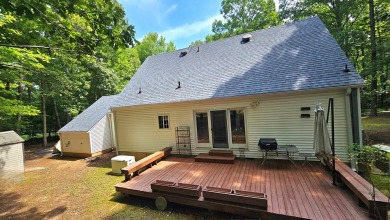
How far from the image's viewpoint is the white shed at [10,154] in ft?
29.3

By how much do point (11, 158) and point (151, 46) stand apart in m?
23.8

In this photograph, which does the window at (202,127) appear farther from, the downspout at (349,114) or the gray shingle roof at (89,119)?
the gray shingle roof at (89,119)

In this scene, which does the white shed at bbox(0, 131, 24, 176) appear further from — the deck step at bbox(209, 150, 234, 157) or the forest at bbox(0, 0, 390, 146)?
the deck step at bbox(209, 150, 234, 157)

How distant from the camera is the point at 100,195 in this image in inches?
230

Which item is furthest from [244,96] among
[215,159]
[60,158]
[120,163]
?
[60,158]

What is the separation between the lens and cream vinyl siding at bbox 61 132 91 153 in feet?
36.7

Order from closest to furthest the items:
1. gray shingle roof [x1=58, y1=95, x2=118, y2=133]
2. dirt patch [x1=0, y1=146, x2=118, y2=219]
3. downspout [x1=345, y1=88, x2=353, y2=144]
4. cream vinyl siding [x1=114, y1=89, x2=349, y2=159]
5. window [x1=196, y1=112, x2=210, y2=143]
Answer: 1. dirt patch [x1=0, y1=146, x2=118, y2=219]
2. downspout [x1=345, y1=88, x2=353, y2=144]
3. cream vinyl siding [x1=114, y1=89, x2=349, y2=159]
4. window [x1=196, y1=112, x2=210, y2=143]
5. gray shingle roof [x1=58, y1=95, x2=118, y2=133]

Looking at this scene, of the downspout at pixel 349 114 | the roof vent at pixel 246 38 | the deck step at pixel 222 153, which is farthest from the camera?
the roof vent at pixel 246 38

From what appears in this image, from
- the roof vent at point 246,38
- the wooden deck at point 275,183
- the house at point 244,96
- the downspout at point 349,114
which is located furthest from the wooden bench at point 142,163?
the roof vent at point 246,38

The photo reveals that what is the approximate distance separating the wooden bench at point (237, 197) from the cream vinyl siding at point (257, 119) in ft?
10.6

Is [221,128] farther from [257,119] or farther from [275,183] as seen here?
[275,183]

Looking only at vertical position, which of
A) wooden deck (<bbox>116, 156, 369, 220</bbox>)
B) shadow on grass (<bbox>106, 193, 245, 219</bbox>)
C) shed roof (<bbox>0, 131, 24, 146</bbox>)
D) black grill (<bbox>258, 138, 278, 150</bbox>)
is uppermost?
shed roof (<bbox>0, 131, 24, 146</bbox>)

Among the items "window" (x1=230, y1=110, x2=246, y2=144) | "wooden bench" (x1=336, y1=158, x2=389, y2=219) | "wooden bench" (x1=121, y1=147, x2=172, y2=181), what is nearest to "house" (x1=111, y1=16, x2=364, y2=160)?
"window" (x1=230, y1=110, x2=246, y2=144)

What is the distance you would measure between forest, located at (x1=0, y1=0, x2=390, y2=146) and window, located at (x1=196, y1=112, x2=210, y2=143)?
382cm
